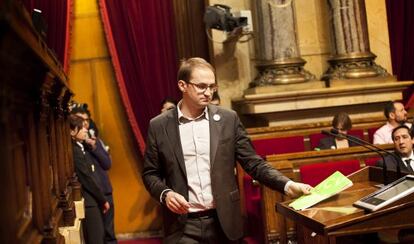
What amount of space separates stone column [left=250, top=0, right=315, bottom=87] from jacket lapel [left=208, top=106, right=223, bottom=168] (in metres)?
3.92

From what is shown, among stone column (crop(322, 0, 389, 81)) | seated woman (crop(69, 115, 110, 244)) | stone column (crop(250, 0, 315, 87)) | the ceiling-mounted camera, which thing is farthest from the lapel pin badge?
stone column (crop(322, 0, 389, 81))

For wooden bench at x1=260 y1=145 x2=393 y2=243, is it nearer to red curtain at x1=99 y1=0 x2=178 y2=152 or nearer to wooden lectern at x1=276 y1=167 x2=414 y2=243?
wooden lectern at x1=276 y1=167 x2=414 y2=243

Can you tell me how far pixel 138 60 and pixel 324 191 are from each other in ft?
15.5

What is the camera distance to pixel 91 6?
7379 mm

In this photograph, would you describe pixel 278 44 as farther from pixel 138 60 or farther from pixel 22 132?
pixel 22 132

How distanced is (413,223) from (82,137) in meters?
3.11

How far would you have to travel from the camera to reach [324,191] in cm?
277

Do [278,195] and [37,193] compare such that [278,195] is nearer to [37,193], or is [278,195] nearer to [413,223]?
[413,223]

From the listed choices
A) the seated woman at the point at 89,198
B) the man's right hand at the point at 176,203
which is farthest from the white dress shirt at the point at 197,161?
the seated woman at the point at 89,198

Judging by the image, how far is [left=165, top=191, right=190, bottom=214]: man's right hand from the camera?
2.74m

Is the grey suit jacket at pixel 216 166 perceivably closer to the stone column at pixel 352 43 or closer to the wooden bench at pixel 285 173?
the wooden bench at pixel 285 173

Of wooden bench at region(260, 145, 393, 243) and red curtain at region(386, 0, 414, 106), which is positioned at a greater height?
red curtain at region(386, 0, 414, 106)

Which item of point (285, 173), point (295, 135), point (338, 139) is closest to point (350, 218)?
point (285, 173)

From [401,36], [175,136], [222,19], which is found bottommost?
[175,136]
